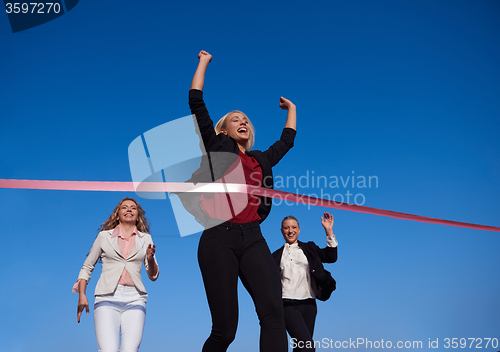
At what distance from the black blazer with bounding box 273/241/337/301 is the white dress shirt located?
5cm

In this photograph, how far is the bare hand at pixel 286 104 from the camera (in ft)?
11.5

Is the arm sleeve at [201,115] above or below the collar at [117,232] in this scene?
above

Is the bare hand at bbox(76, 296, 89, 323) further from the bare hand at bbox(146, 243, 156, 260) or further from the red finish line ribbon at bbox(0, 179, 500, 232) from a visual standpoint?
the red finish line ribbon at bbox(0, 179, 500, 232)

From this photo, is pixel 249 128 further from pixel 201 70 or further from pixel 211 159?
pixel 201 70

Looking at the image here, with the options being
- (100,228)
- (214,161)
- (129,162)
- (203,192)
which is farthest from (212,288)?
(100,228)

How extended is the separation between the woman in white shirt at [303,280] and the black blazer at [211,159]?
1942 mm

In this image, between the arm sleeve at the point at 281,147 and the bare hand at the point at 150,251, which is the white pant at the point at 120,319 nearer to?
the bare hand at the point at 150,251

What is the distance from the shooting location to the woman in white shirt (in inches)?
177

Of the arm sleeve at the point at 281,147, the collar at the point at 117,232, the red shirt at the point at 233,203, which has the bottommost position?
the red shirt at the point at 233,203

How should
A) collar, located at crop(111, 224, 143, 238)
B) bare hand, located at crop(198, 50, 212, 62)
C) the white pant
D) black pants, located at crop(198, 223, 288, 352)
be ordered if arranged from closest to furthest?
black pants, located at crop(198, 223, 288, 352), bare hand, located at crop(198, 50, 212, 62), the white pant, collar, located at crop(111, 224, 143, 238)

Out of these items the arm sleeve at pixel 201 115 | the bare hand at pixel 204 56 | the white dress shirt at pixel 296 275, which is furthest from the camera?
the white dress shirt at pixel 296 275

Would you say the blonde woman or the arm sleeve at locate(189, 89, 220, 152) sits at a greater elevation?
the arm sleeve at locate(189, 89, 220, 152)

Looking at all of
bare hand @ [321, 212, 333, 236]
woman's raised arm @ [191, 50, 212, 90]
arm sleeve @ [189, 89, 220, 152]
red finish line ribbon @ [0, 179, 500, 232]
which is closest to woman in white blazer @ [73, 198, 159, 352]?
red finish line ribbon @ [0, 179, 500, 232]

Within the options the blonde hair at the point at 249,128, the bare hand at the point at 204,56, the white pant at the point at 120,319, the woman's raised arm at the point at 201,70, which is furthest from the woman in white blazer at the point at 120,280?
the bare hand at the point at 204,56
